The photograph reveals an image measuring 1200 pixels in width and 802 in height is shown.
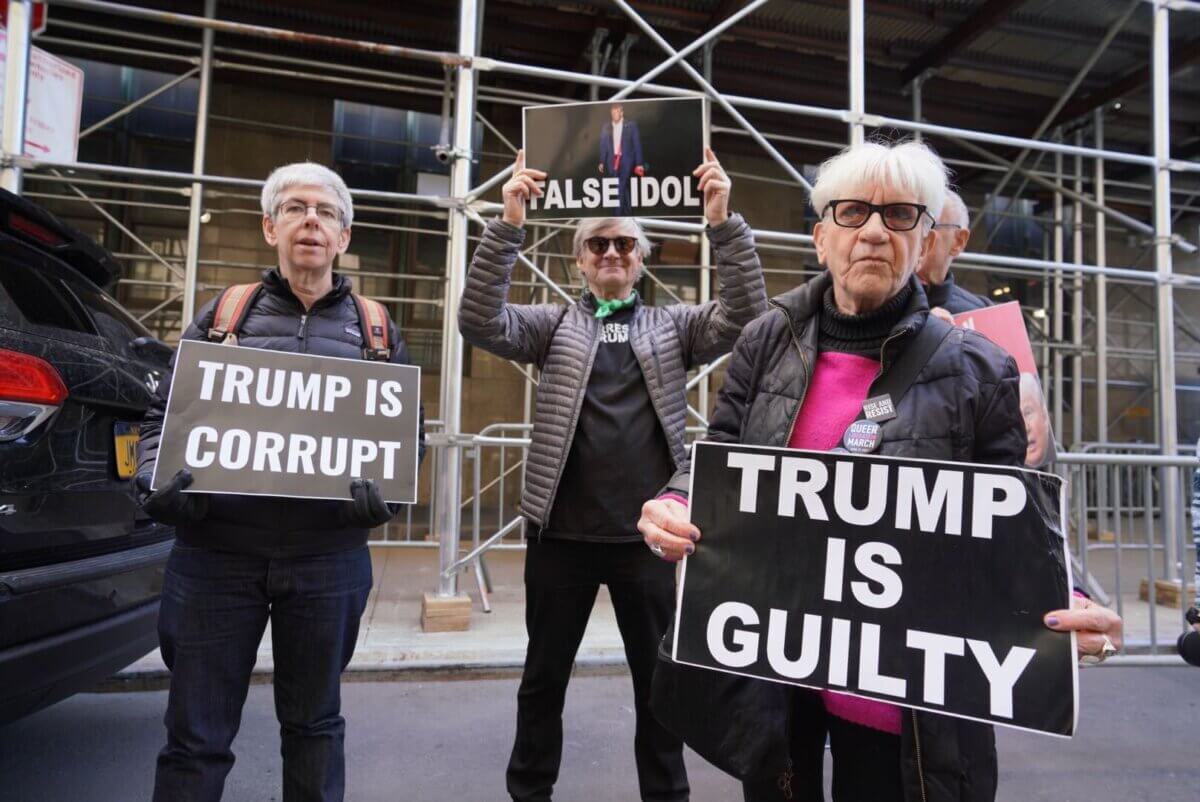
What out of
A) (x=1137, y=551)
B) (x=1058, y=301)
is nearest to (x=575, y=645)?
(x=1137, y=551)

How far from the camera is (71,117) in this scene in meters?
4.29

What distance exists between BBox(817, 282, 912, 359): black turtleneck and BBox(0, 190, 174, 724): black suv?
1.92 m

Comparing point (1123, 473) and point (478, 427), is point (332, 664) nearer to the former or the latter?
point (478, 427)

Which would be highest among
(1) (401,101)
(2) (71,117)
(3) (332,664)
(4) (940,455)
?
(1) (401,101)

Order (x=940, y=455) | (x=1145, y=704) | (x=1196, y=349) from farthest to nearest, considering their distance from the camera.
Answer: (x=1196, y=349) → (x=1145, y=704) → (x=940, y=455)

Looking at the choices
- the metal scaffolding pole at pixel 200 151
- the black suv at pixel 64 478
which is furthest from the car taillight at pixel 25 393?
the metal scaffolding pole at pixel 200 151

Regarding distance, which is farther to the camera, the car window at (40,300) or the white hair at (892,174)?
the car window at (40,300)

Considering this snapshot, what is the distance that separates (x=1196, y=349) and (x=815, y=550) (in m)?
14.1

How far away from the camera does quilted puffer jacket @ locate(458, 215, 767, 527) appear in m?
2.16

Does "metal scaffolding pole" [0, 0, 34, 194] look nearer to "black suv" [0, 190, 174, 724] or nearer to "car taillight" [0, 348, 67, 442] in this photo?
"black suv" [0, 190, 174, 724]

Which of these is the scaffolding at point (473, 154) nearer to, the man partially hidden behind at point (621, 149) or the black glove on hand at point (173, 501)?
the man partially hidden behind at point (621, 149)

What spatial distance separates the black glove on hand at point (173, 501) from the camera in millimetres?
1597

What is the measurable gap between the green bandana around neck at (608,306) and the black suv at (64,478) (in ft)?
4.82

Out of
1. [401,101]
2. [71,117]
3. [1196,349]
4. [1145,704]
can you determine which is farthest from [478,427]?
[1196,349]
